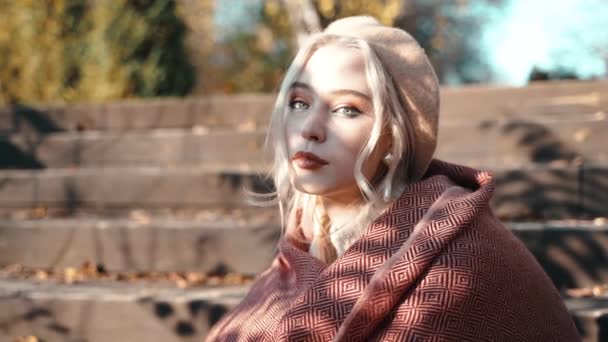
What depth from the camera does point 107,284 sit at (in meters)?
3.45

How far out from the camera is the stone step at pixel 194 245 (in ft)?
9.89

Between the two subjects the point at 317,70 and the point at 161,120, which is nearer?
the point at 317,70

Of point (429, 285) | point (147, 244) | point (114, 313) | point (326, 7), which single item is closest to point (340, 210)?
point (429, 285)

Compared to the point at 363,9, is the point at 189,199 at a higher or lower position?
higher

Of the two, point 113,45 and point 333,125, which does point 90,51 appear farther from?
point 333,125

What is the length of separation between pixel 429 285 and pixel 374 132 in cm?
45

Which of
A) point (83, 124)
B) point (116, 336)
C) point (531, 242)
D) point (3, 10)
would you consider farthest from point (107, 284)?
point (3, 10)

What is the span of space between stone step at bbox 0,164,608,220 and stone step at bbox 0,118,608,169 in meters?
0.41

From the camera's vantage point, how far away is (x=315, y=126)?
5.72ft

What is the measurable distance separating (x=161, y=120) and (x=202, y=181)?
2.10 meters

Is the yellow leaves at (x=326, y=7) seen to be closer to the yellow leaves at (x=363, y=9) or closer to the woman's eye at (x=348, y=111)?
the yellow leaves at (x=363, y=9)

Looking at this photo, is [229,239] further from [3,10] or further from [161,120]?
[3,10]

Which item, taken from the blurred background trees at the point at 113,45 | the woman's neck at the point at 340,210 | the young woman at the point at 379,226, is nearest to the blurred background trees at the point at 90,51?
the blurred background trees at the point at 113,45

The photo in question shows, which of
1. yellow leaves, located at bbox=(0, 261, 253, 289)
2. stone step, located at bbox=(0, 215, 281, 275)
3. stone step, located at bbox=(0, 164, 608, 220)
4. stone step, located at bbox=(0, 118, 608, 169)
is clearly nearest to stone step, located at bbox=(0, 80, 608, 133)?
stone step, located at bbox=(0, 118, 608, 169)
